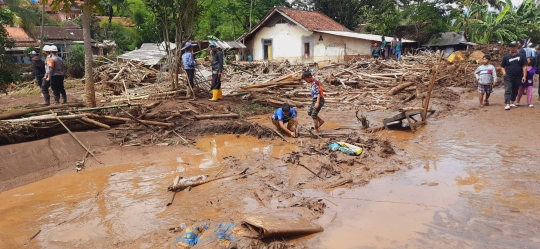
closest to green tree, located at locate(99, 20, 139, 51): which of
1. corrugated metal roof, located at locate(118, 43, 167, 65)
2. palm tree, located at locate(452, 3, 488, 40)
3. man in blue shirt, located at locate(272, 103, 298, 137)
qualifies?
corrugated metal roof, located at locate(118, 43, 167, 65)

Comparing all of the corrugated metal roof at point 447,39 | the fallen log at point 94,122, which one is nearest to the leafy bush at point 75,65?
the fallen log at point 94,122

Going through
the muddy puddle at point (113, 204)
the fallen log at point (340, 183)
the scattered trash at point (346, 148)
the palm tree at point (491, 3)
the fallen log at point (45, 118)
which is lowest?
the muddy puddle at point (113, 204)

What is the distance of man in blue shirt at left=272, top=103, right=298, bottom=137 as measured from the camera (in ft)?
25.0

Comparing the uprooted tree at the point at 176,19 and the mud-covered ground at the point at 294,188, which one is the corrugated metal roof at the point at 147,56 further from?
the mud-covered ground at the point at 294,188

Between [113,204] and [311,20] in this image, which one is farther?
[311,20]

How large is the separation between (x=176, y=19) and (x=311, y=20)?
18.8 meters

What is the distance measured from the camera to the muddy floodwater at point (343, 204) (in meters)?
3.90

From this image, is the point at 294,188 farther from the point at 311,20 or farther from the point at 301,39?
the point at 311,20

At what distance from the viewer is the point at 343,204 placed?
4.73 m

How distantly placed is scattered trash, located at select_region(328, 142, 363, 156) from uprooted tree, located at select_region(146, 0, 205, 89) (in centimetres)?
649

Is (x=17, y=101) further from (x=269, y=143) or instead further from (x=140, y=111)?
(x=269, y=143)

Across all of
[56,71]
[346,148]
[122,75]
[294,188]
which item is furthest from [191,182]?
[122,75]

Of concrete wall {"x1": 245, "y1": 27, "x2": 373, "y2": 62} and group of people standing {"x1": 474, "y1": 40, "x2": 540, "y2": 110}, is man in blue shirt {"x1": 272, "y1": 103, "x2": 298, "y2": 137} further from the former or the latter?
concrete wall {"x1": 245, "y1": 27, "x2": 373, "y2": 62}

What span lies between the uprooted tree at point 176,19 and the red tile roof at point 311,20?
52.7 ft
